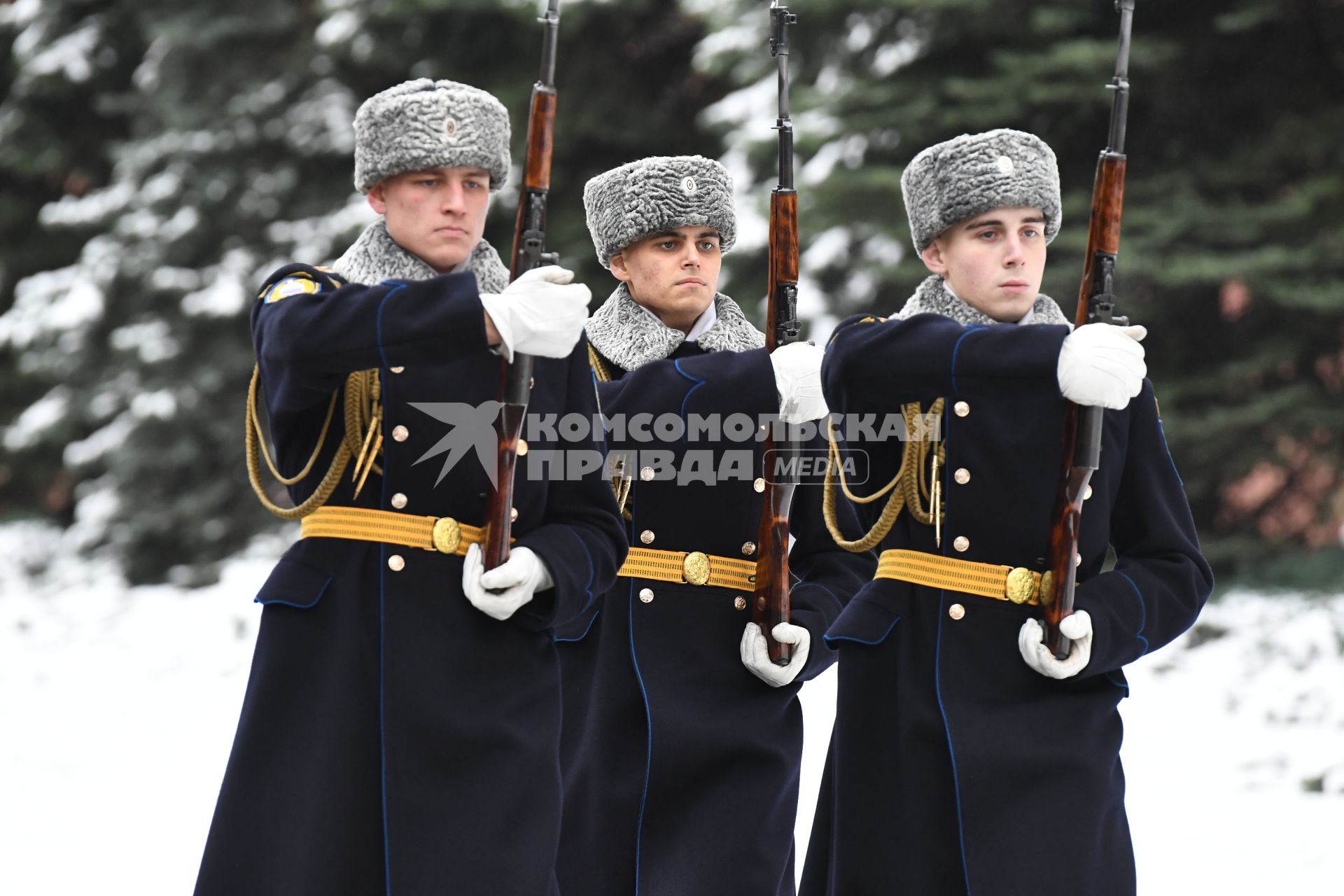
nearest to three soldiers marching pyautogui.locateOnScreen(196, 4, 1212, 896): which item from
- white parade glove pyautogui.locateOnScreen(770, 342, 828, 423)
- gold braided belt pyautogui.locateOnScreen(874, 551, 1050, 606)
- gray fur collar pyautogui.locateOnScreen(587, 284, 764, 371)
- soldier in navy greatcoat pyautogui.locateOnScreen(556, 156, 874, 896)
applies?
gold braided belt pyautogui.locateOnScreen(874, 551, 1050, 606)

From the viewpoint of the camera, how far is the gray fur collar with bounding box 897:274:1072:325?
3.80 meters

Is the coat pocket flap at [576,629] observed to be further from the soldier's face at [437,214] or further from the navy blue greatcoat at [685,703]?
the soldier's face at [437,214]

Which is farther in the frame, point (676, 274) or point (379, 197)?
point (676, 274)

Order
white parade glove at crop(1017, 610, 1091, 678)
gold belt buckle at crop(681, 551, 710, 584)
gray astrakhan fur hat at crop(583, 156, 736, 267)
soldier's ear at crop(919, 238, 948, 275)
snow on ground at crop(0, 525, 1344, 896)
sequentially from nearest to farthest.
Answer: white parade glove at crop(1017, 610, 1091, 678), soldier's ear at crop(919, 238, 948, 275), gold belt buckle at crop(681, 551, 710, 584), gray astrakhan fur hat at crop(583, 156, 736, 267), snow on ground at crop(0, 525, 1344, 896)

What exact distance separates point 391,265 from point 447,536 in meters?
0.55

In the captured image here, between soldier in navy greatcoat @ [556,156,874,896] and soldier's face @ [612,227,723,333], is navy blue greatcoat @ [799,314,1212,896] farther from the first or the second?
soldier's face @ [612,227,723,333]

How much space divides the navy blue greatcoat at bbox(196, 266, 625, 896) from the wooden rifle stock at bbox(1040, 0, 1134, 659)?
93cm

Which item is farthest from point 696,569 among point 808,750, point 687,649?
point 808,750

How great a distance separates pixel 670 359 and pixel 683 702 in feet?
2.82

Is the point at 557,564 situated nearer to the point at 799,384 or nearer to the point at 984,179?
the point at 799,384

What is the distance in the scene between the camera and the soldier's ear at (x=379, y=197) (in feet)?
12.2

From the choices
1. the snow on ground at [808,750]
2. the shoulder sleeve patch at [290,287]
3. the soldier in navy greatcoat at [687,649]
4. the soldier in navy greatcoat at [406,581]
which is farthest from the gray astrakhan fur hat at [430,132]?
the snow on ground at [808,750]

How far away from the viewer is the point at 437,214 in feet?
11.9

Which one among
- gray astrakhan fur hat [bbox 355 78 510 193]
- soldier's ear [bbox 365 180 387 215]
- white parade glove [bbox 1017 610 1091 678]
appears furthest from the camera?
soldier's ear [bbox 365 180 387 215]
